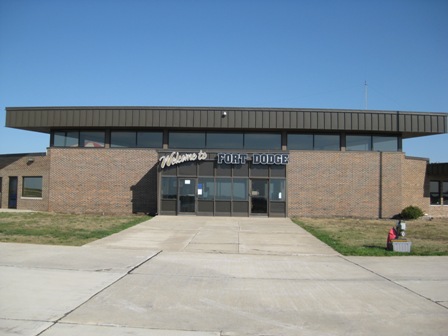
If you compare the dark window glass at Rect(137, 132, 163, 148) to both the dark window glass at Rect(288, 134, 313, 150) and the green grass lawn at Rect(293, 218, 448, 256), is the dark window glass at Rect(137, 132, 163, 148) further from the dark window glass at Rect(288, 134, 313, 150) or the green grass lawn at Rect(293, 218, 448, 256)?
the green grass lawn at Rect(293, 218, 448, 256)

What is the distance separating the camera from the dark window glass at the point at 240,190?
2472cm

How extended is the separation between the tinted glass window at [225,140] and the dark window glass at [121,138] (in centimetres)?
474

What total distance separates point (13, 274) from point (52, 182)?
62.5 feet

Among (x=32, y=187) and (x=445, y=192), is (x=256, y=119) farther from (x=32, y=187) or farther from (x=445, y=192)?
(x=32, y=187)

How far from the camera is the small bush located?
25438mm

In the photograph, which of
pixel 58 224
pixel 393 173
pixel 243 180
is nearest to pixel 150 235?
pixel 58 224

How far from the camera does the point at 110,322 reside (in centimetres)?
589

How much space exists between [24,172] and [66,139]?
3645 mm

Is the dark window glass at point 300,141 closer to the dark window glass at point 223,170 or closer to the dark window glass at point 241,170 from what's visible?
the dark window glass at point 241,170

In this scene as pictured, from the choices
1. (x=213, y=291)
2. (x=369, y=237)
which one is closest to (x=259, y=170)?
(x=369, y=237)

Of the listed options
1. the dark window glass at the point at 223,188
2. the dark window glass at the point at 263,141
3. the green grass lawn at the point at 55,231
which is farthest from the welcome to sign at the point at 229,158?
the green grass lawn at the point at 55,231

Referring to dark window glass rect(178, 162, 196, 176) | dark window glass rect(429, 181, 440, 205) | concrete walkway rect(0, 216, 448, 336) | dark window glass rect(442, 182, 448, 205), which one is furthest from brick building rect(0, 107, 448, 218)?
concrete walkway rect(0, 216, 448, 336)

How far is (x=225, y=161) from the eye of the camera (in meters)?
24.5

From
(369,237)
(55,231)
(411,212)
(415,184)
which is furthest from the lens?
(415,184)
